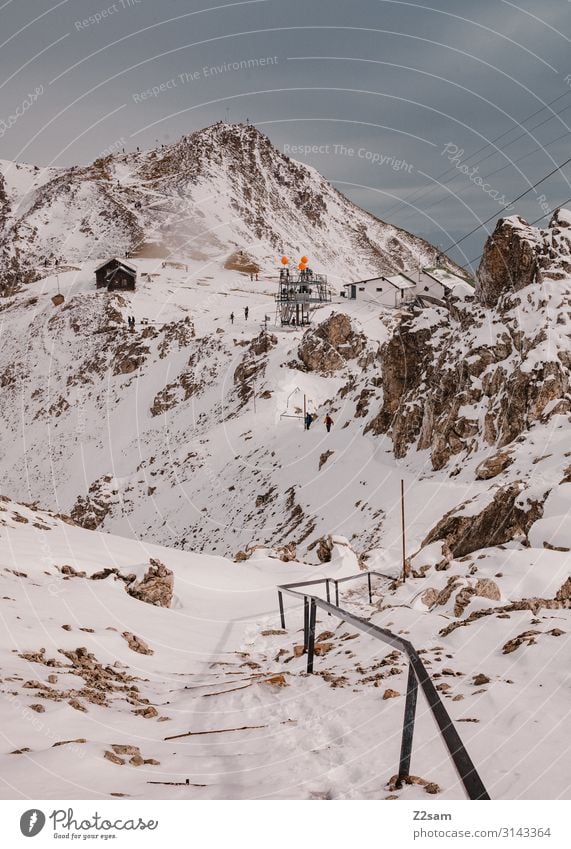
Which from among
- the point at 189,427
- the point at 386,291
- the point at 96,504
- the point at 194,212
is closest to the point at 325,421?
the point at 189,427

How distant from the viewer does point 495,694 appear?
5.57 m

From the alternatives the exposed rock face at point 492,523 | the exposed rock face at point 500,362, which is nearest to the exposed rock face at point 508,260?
the exposed rock face at point 500,362

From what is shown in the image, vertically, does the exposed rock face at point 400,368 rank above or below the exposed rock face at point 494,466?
above

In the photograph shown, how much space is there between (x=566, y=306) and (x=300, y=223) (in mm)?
137633

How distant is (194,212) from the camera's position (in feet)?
421

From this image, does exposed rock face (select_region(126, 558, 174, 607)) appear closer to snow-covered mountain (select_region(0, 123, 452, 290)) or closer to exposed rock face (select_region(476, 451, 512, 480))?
exposed rock face (select_region(476, 451, 512, 480))

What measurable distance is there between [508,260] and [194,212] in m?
109

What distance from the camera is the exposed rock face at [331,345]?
52.9 meters

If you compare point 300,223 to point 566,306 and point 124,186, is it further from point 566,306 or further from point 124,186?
point 566,306

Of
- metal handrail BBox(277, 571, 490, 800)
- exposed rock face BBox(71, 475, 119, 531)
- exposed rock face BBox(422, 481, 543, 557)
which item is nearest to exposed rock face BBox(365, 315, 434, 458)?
exposed rock face BBox(422, 481, 543, 557)

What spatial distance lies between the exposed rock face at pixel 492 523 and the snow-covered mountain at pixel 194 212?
312 ft

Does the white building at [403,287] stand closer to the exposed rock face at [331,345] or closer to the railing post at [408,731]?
the exposed rock face at [331,345]

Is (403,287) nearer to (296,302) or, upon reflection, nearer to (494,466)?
(296,302)
